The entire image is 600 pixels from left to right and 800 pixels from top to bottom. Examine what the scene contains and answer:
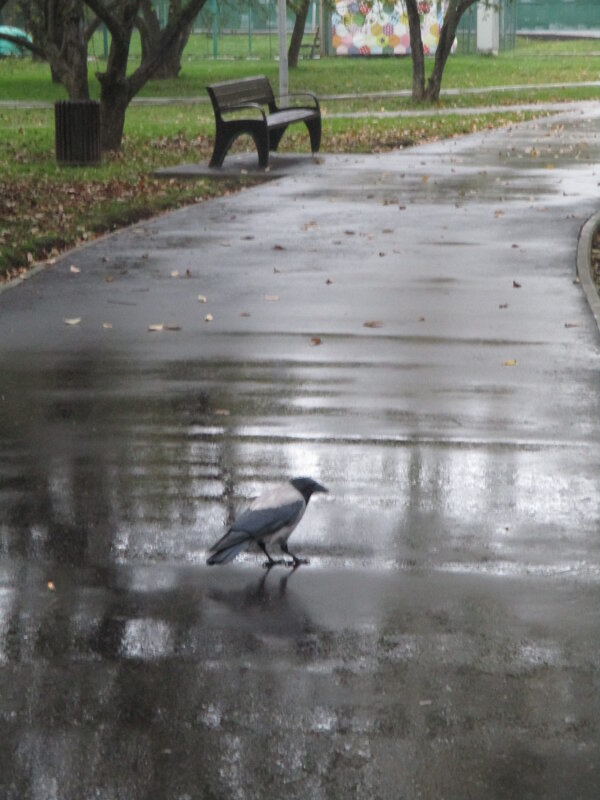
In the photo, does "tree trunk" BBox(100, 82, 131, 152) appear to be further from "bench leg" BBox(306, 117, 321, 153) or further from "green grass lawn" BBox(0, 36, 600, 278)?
"bench leg" BBox(306, 117, 321, 153)

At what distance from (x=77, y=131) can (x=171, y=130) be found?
6.57 m

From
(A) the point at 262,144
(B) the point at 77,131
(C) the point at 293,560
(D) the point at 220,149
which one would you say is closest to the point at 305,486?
(C) the point at 293,560

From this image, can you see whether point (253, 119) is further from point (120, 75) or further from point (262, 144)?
point (120, 75)

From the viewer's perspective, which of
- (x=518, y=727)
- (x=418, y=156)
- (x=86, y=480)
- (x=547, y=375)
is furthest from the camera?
(x=418, y=156)

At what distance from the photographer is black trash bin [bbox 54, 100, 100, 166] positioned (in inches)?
746

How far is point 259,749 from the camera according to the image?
4.23 metres

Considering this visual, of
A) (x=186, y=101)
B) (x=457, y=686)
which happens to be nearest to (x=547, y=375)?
(x=457, y=686)

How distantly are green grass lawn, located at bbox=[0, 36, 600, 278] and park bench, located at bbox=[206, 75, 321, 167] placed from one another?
960mm

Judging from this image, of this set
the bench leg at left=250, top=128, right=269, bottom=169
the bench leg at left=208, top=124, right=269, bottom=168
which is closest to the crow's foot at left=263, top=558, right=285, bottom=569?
the bench leg at left=208, top=124, right=269, bottom=168

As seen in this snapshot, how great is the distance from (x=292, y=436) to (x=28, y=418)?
1454 mm

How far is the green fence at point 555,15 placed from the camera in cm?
8994

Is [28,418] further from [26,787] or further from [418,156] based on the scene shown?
[418,156]

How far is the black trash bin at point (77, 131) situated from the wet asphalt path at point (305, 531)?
710cm

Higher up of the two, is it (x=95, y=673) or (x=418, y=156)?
(x=418, y=156)
